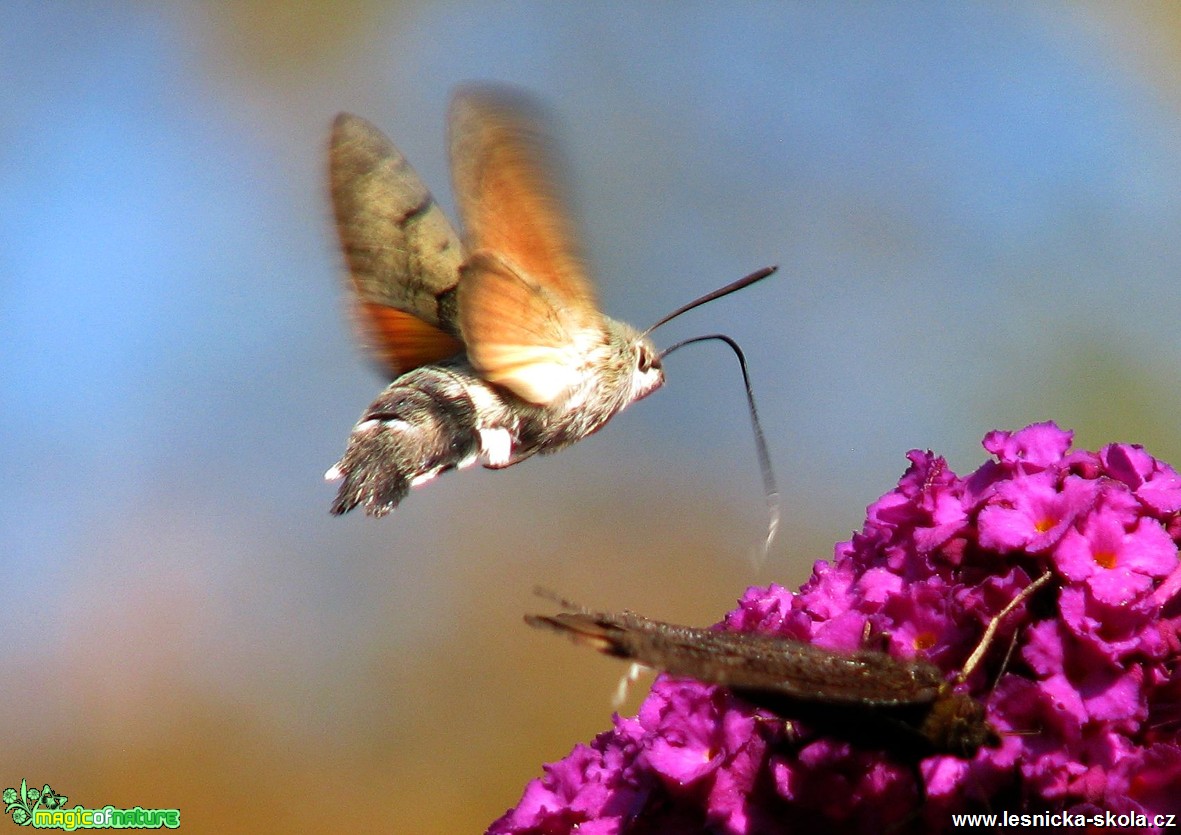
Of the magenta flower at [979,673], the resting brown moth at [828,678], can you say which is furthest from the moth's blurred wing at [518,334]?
the resting brown moth at [828,678]

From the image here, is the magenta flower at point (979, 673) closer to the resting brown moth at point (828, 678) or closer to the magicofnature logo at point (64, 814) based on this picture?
the resting brown moth at point (828, 678)

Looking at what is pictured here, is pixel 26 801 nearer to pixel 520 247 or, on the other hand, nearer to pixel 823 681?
pixel 520 247

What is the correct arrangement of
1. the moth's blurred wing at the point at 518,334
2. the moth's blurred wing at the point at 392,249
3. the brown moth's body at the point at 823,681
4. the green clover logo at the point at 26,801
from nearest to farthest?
the brown moth's body at the point at 823,681 → the moth's blurred wing at the point at 518,334 → the moth's blurred wing at the point at 392,249 → the green clover logo at the point at 26,801

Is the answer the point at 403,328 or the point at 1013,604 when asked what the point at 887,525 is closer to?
the point at 1013,604

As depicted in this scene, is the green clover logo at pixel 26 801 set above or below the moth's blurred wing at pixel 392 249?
below

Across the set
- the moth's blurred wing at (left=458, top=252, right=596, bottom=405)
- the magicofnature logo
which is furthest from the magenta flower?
the magicofnature logo

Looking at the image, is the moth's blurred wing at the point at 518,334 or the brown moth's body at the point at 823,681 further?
the moth's blurred wing at the point at 518,334

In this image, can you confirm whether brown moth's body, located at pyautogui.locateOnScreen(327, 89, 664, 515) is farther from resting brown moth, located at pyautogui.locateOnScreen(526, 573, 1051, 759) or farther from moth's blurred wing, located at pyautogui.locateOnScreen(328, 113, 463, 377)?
resting brown moth, located at pyautogui.locateOnScreen(526, 573, 1051, 759)

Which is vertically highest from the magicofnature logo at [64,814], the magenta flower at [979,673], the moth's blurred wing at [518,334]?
the moth's blurred wing at [518,334]

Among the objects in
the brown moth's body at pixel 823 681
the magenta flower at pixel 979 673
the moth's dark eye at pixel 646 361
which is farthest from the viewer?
the moth's dark eye at pixel 646 361
